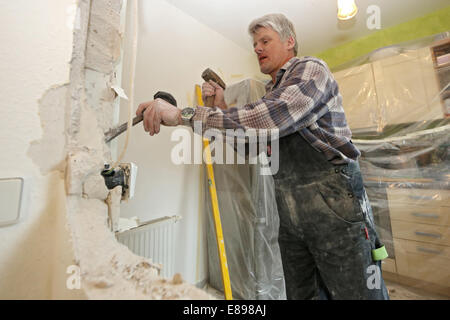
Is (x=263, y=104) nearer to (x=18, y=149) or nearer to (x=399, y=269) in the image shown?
(x=18, y=149)

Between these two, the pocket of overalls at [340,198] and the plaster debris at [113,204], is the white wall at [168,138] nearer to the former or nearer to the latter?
the plaster debris at [113,204]

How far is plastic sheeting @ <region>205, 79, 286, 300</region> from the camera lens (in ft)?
4.19

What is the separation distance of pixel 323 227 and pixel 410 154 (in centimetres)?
123

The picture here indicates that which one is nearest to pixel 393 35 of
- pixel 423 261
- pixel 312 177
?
pixel 423 261

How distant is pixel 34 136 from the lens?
1.20ft

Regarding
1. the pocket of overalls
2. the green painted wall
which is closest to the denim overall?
the pocket of overalls

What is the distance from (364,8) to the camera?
63.4 inches

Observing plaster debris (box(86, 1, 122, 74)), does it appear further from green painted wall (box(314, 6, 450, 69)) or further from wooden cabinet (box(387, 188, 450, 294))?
green painted wall (box(314, 6, 450, 69))

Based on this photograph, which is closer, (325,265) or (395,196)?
(325,265)

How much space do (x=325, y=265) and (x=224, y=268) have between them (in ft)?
2.42

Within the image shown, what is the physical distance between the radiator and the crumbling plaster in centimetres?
59

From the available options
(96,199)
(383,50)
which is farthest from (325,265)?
(383,50)

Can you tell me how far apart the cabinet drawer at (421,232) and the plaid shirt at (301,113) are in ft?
3.91

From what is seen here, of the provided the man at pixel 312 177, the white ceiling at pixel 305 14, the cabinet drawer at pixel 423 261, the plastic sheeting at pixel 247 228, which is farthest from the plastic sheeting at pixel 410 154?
the man at pixel 312 177
